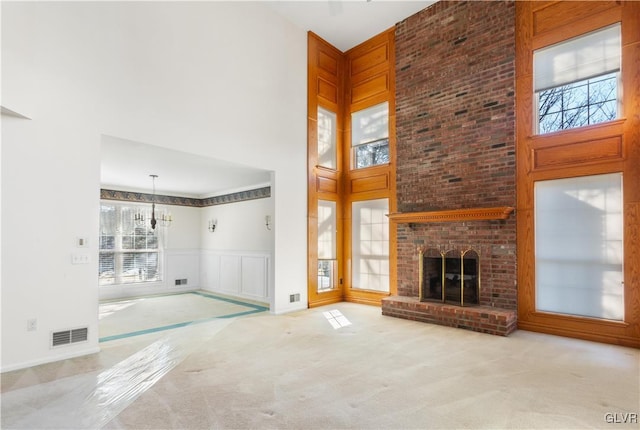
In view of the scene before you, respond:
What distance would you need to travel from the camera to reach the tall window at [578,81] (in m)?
4.28

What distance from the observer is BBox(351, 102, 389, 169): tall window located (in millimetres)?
6512

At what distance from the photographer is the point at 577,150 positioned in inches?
174

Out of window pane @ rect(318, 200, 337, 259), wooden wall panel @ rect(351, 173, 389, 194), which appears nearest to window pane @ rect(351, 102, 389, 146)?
wooden wall panel @ rect(351, 173, 389, 194)

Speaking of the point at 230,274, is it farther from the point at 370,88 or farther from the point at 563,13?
the point at 563,13

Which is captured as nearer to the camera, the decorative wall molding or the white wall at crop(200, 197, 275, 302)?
the white wall at crop(200, 197, 275, 302)

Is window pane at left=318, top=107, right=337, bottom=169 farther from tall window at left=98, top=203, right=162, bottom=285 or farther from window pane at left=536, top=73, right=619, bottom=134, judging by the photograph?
tall window at left=98, top=203, right=162, bottom=285

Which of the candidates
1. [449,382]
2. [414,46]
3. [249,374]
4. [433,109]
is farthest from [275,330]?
[414,46]

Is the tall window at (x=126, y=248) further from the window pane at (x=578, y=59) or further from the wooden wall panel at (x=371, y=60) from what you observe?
the window pane at (x=578, y=59)

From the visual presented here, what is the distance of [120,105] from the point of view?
13.1 feet

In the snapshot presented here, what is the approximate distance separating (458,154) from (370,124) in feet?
6.39

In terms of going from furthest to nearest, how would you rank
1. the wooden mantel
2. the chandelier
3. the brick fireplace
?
the chandelier → the brick fireplace → the wooden mantel

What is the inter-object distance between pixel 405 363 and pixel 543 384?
118 cm

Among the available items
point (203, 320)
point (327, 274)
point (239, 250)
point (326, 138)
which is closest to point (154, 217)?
point (239, 250)
